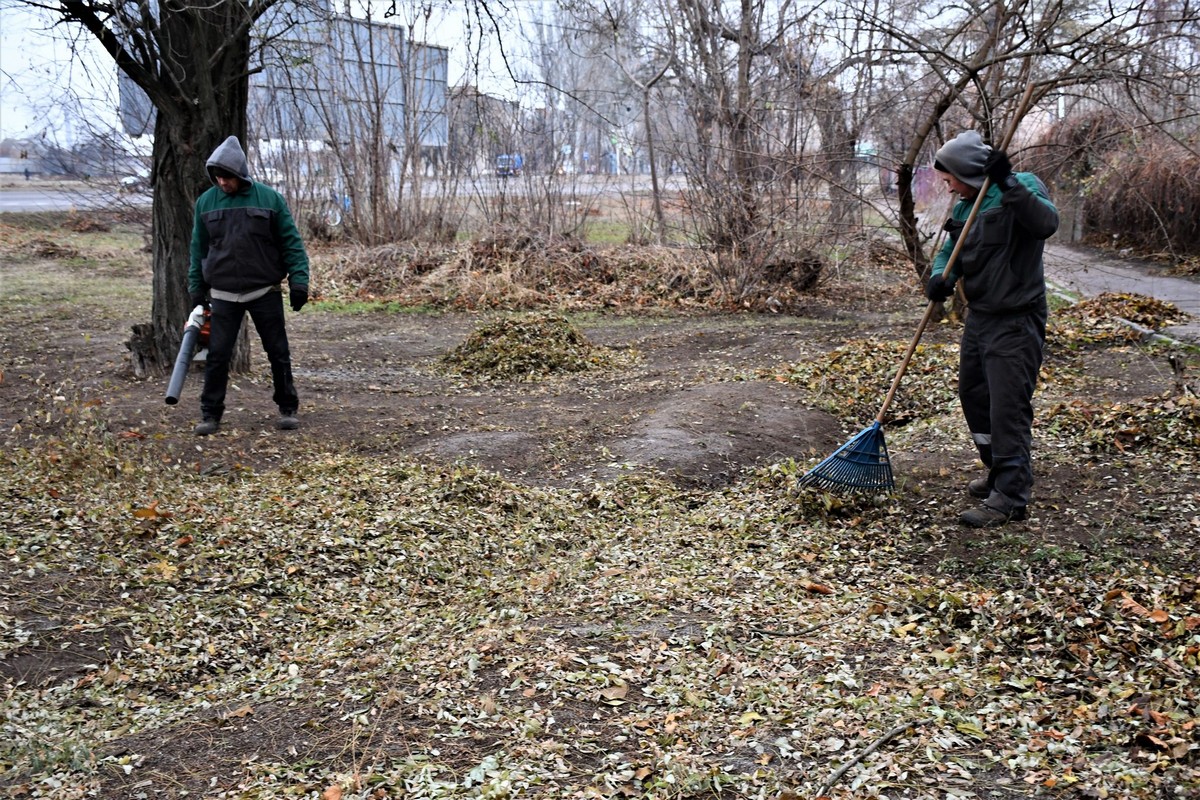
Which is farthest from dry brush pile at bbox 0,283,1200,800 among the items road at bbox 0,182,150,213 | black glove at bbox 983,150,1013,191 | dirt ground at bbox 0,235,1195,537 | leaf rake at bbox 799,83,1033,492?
road at bbox 0,182,150,213

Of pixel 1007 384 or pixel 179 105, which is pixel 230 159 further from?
pixel 1007 384

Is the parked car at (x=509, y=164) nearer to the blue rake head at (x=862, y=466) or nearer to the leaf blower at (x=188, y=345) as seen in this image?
the leaf blower at (x=188, y=345)

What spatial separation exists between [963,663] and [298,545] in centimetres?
Answer: 310

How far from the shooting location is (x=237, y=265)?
6.61 meters

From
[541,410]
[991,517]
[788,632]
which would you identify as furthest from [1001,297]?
[541,410]

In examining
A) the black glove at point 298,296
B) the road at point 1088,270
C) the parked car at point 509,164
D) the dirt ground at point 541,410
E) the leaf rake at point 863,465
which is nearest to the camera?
the leaf rake at point 863,465

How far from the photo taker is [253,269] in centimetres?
665

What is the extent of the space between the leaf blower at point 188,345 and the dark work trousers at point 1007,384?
16.1 ft

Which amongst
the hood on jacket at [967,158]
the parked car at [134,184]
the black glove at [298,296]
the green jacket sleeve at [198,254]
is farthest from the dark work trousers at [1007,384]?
the parked car at [134,184]

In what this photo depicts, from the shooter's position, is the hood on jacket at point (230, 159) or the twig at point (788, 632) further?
the hood on jacket at point (230, 159)

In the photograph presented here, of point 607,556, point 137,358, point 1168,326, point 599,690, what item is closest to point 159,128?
point 137,358

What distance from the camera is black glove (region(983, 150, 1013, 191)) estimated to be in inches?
184

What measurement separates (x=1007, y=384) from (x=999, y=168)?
3.29 feet

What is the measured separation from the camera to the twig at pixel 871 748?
3102 mm
